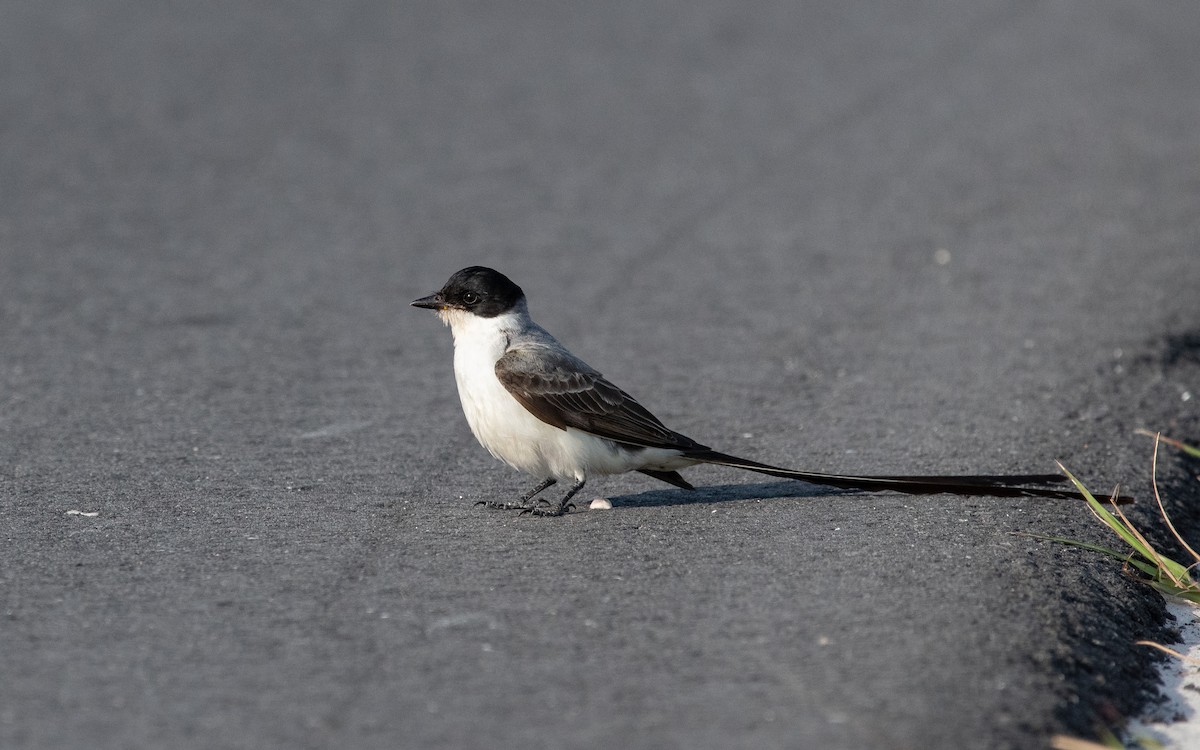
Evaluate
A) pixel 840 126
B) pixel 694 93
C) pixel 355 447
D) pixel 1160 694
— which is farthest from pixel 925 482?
pixel 694 93

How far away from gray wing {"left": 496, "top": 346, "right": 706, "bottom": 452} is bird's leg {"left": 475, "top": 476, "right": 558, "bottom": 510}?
0.27 metres

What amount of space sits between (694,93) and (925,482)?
8490 millimetres

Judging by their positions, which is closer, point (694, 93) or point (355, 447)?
point (355, 447)

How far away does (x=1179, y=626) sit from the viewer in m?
4.98

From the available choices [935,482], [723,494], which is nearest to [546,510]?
[723,494]

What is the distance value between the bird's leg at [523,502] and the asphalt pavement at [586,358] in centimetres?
4

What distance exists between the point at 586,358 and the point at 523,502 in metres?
2.18

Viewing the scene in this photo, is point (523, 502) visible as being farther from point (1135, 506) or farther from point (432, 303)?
point (1135, 506)

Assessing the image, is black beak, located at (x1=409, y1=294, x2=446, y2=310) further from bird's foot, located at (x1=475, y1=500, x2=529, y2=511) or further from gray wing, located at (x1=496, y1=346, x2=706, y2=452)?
bird's foot, located at (x1=475, y1=500, x2=529, y2=511)

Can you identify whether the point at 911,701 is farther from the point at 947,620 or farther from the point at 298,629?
the point at 298,629

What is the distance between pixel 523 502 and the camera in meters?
5.79

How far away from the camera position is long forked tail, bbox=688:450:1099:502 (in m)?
5.66

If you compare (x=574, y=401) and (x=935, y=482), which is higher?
(x=574, y=401)

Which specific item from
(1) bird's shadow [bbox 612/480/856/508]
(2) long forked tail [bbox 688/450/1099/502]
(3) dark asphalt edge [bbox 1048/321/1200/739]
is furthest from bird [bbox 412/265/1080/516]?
(3) dark asphalt edge [bbox 1048/321/1200/739]
